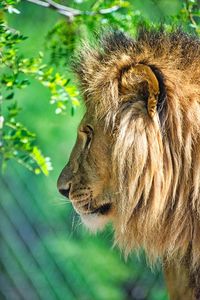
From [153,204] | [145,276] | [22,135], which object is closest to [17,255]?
[145,276]

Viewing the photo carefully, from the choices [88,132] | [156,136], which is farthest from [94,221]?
[156,136]

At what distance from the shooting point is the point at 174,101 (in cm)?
311

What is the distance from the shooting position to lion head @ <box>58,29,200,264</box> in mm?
3107

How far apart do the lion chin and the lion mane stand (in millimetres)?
60

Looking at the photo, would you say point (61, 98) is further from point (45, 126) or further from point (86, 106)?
point (45, 126)

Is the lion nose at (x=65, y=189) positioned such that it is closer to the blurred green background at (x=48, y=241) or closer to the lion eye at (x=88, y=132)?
the lion eye at (x=88, y=132)

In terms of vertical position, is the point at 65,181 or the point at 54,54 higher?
the point at 54,54

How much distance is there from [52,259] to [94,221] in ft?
7.68

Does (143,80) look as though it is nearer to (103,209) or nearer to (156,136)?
(156,136)

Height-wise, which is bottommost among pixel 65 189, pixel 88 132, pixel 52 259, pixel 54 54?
pixel 52 259

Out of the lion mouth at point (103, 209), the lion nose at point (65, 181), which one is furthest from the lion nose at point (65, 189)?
the lion mouth at point (103, 209)

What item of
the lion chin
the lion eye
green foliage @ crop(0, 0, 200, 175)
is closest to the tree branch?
green foliage @ crop(0, 0, 200, 175)

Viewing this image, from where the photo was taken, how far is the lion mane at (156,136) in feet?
10.2

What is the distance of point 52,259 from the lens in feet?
18.5
